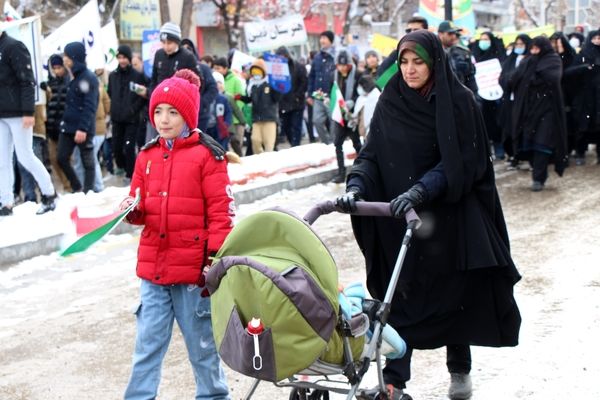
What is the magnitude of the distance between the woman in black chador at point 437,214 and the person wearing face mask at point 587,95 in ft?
33.8

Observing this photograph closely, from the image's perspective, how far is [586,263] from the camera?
794 cm

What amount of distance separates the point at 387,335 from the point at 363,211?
0.53 m

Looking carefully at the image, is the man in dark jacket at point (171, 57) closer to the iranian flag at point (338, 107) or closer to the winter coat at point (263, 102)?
the iranian flag at point (338, 107)

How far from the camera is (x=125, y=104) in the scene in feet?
41.8

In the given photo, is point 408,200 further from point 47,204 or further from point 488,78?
point 488,78

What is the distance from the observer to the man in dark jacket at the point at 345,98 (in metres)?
13.3

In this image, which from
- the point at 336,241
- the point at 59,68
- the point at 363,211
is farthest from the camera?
the point at 59,68

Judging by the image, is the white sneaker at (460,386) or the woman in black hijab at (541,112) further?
the woman in black hijab at (541,112)

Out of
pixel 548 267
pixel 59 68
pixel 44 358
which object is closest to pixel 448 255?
pixel 44 358

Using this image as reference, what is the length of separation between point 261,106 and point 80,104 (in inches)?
184

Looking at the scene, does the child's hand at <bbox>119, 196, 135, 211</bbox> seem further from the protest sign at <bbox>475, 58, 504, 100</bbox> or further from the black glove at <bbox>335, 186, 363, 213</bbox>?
the protest sign at <bbox>475, 58, 504, 100</bbox>

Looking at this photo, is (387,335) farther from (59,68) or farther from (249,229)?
(59,68)

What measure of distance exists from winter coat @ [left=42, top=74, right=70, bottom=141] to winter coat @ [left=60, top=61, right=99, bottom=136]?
3.73 ft

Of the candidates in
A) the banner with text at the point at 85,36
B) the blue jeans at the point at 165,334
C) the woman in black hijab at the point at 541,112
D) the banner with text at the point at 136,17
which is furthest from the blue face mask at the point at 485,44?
the banner with text at the point at 136,17
